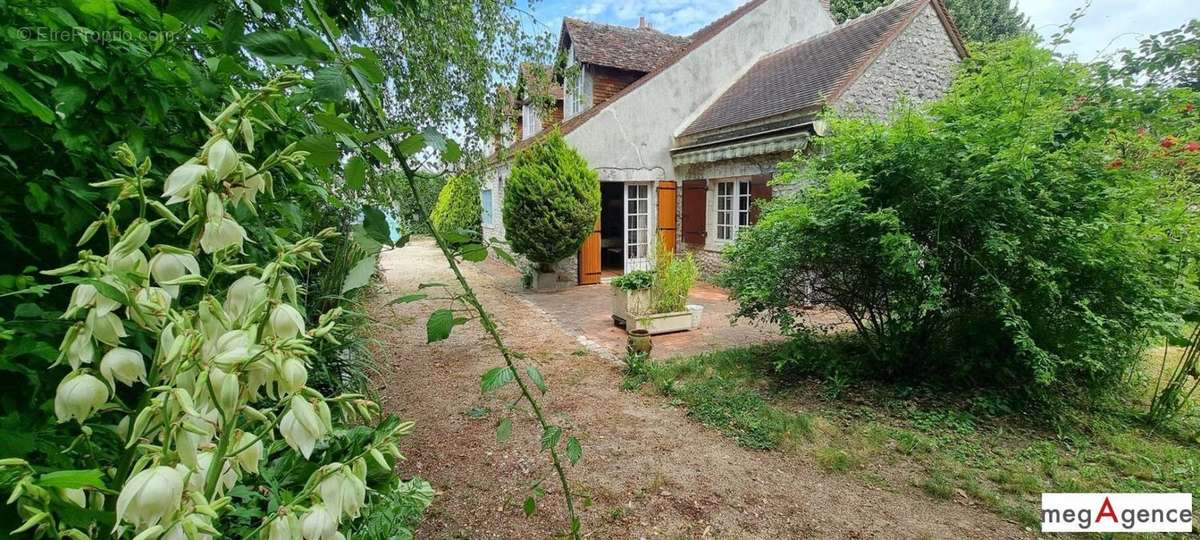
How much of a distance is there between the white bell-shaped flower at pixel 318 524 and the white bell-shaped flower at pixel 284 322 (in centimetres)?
19

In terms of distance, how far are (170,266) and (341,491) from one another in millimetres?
306

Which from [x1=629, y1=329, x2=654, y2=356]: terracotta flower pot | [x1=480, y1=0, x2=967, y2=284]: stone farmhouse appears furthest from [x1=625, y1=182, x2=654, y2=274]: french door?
[x1=629, y1=329, x2=654, y2=356]: terracotta flower pot

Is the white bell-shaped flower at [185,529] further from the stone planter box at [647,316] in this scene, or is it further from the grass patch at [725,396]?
the stone planter box at [647,316]

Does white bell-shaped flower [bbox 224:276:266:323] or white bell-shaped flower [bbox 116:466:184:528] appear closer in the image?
white bell-shaped flower [bbox 116:466:184:528]

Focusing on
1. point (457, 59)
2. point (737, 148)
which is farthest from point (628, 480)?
point (737, 148)

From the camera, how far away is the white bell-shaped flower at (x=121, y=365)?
53cm

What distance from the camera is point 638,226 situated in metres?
10.1

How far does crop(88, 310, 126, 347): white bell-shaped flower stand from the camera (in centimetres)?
51

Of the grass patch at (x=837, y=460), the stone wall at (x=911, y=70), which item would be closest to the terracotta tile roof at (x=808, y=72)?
the stone wall at (x=911, y=70)

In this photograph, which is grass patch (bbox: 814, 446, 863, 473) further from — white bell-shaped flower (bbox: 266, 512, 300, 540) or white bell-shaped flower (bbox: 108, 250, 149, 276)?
white bell-shaped flower (bbox: 108, 250, 149, 276)

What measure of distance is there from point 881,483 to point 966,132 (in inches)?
97.3

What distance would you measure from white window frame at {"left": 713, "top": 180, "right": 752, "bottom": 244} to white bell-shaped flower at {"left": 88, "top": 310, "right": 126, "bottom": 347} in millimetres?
8216

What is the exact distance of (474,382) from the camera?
14.6 feet

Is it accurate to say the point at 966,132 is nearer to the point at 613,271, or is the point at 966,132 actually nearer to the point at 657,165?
the point at 657,165
